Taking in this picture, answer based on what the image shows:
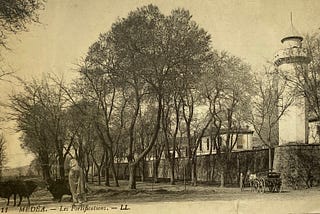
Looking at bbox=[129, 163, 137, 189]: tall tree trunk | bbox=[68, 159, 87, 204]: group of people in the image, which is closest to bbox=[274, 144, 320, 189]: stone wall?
bbox=[129, 163, 137, 189]: tall tree trunk

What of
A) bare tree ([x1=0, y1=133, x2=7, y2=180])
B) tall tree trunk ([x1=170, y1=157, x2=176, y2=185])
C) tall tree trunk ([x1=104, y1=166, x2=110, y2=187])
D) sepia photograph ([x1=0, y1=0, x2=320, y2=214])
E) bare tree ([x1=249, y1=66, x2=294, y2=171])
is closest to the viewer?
bare tree ([x1=0, y1=133, x2=7, y2=180])

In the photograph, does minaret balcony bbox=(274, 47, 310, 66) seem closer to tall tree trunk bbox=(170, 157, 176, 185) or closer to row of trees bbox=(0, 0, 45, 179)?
tall tree trunk bbox=(170, 157, 176, 185)

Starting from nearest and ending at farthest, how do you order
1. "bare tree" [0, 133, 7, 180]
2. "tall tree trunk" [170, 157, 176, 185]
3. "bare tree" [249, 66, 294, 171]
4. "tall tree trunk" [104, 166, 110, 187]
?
"bare tree" [0, 133, 7, 180] → "tall tree trunk" [104, 166, 110, 187] → "tall tree trunk" [170, 157, 176, 185] → "bare tree" [249, 66, 294, 171]

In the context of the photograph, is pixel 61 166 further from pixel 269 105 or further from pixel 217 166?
pixel 269 105

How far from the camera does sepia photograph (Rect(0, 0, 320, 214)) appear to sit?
3.42m

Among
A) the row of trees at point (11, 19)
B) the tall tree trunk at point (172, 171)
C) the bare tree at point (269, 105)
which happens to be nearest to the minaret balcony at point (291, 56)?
the bare tree at point (269, 105)

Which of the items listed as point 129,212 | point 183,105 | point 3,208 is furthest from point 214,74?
point 3,208

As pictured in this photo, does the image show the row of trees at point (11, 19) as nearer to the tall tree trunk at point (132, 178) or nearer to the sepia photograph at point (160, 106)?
the sepia photograph at point (160, 106)

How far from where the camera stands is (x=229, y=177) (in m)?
4.05

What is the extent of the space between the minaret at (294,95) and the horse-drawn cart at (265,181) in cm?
31

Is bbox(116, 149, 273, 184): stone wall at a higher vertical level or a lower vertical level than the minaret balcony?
lower

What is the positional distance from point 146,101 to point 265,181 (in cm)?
122

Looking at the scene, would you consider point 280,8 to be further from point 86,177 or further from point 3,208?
point 3,208

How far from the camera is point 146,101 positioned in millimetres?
3777
